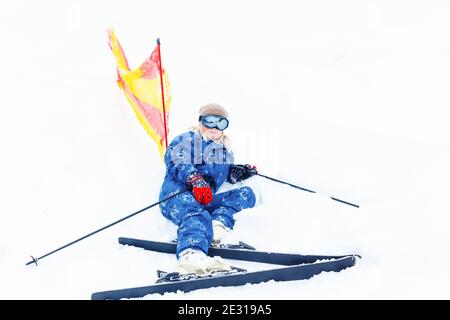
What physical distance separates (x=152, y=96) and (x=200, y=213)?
7.36ft

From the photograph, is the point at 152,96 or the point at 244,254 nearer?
the point at 244,254

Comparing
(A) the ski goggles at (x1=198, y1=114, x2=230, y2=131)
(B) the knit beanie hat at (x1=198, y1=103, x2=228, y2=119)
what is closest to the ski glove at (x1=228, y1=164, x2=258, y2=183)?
(A) the ski goggles at (x1=198, y1=114, x2=230, y2=131)

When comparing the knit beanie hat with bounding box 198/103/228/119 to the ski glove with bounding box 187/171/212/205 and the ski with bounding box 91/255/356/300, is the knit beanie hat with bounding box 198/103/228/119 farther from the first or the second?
the ski with bounding box 91/255/356/300

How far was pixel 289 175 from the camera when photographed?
5.88 meters

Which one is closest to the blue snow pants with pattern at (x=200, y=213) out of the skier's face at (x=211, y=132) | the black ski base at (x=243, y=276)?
the black ski base at (x=243, y=276)

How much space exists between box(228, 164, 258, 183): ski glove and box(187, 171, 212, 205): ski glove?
0.66 meters

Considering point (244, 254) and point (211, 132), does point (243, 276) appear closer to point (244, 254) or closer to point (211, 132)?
point (244, 254)

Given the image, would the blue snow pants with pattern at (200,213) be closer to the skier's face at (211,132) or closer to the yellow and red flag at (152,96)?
the skier's face at (211,132)

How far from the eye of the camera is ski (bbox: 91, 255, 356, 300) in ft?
11.6

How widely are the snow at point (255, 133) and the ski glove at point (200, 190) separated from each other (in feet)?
1.79

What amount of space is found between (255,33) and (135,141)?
4.19 m

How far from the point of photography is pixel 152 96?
6.07 metres

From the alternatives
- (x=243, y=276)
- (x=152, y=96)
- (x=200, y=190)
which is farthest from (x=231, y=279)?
(x=152, y=96)

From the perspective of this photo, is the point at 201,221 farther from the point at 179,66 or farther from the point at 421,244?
the point at 179,66
